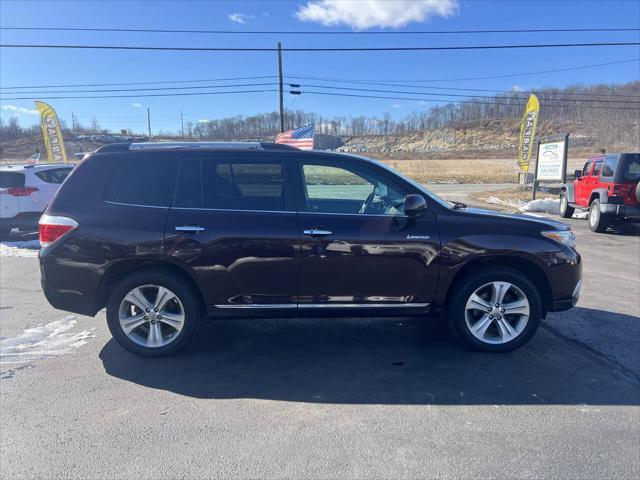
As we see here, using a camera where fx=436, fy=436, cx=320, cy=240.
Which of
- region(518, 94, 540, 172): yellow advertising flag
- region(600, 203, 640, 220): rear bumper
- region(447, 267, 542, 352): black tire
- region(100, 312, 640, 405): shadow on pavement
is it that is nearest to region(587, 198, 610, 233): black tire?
region(600, 203, 640, 220): rear bumper

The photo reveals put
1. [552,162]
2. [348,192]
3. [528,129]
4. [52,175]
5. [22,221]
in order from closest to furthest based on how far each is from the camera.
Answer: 1. [348,192]
2. [22,221]
3. [52,175]
4. [552,162]
5. [528,129]

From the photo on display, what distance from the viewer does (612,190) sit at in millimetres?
10750

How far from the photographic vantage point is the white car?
9203 millimetres

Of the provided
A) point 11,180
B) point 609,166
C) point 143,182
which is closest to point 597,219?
point 609,166

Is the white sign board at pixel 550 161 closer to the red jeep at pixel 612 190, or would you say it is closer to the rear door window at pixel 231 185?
the red jeep at pixel 612 190

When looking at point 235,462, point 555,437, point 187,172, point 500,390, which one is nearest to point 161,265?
point 187,172

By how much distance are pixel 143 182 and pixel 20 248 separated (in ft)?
23.4

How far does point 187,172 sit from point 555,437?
3.50 metres

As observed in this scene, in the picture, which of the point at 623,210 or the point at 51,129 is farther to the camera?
the point at 51,129

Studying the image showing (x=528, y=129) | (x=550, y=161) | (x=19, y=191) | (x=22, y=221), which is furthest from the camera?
(x=528, y=129)

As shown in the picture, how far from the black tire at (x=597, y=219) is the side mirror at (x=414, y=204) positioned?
960cm

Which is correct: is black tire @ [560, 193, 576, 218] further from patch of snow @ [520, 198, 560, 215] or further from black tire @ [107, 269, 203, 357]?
black tire @ [107, 269, 203, 357]

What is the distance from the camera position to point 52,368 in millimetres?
3826

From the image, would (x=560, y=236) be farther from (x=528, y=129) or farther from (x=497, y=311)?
(x=528, y=129)
